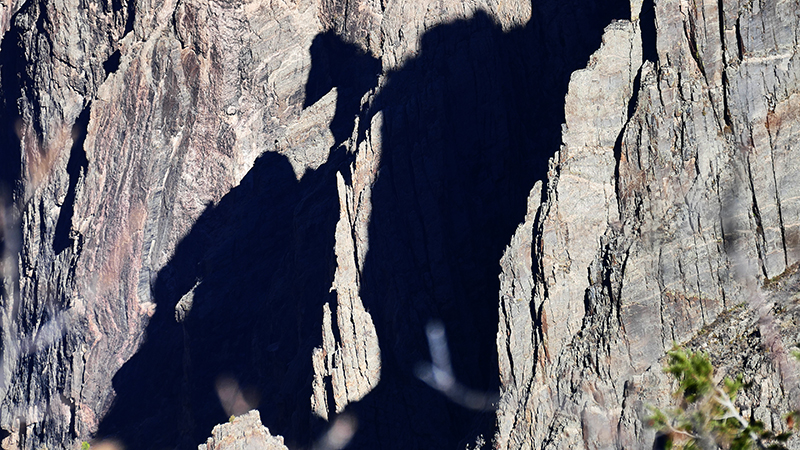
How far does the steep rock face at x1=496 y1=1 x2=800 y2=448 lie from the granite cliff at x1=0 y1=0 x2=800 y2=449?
130mm

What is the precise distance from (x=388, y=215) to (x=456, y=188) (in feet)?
15.4

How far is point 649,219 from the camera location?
49594 millimetres

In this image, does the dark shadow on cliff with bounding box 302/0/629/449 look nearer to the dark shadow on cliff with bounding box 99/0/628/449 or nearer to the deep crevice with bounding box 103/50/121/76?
the dark shadow on cliff with bounding box 99/0/628/449

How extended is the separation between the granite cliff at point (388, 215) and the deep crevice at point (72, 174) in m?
0.41

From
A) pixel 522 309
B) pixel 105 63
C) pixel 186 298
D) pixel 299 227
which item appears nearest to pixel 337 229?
pixel 299 227

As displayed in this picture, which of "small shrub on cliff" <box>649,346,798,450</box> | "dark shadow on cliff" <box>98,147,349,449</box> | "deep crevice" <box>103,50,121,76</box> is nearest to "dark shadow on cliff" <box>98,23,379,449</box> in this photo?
"dark shadow on cliff" <box>98,147,349,449</box>

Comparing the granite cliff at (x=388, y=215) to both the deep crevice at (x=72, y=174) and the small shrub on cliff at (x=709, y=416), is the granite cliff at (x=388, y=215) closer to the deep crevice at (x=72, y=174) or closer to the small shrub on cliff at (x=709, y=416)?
the deep crevice at (x=72, y=174)

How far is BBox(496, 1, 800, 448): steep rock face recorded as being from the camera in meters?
47.7

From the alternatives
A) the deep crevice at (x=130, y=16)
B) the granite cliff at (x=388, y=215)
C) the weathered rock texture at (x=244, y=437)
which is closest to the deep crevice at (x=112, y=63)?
the granite cliff at (x=388, y=215)

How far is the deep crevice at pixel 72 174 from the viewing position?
96125mm

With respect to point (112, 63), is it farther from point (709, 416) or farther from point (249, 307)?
point (709, 416)

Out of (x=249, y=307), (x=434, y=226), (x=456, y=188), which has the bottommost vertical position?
(x=249, y=307)

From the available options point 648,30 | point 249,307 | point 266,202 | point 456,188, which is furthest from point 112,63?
point 648,30

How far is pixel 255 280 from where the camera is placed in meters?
84.7
